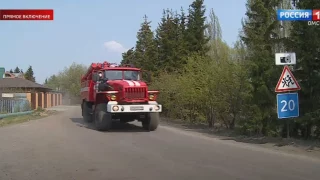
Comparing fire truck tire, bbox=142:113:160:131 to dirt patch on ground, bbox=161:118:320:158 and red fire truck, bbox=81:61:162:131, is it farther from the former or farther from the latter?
dirt patch on ground, bbox=161:118:320:158

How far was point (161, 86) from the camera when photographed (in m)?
27.8

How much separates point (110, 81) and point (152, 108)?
2.57m

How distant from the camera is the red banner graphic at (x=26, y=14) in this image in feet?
46.3

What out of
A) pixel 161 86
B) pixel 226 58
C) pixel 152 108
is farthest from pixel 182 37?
pixel 152 108

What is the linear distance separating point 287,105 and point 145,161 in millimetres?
5325

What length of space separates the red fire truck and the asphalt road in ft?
9.04

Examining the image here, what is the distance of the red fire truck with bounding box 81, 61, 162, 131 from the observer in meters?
16.9

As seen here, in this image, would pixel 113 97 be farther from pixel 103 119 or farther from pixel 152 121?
pixel 152 121

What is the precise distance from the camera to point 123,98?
16.9m

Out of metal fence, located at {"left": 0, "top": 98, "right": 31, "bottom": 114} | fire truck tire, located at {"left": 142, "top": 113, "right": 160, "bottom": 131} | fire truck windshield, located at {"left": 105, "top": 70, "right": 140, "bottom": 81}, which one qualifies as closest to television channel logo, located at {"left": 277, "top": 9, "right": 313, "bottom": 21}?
fire truck tire, located at {"left": 142, "top": 113, "right": 160, "bottom": 131}

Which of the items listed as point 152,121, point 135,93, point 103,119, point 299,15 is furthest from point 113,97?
point 299,15

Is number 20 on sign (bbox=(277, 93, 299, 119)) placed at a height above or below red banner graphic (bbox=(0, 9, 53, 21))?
below

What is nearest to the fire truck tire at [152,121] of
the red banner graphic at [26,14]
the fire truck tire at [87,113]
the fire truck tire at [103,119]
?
the fire truck tire at [103,119]

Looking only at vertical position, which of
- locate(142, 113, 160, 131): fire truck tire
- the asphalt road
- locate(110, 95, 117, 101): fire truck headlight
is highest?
locate(110, 95, 117, 101): fire truck headlight
